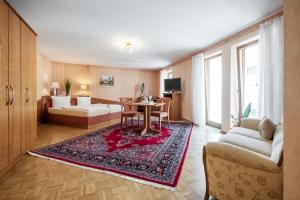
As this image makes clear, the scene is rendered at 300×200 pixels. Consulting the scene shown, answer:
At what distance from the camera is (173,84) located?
6395 millimetres

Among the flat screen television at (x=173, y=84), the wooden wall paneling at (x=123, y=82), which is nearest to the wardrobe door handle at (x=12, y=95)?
the flat screen television at (x=173, y=84)

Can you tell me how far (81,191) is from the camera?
1.65 m

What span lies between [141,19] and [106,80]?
534cm

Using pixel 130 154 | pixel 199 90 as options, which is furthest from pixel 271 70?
pixel 130 154

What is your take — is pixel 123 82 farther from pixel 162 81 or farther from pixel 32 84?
pixel 32 84

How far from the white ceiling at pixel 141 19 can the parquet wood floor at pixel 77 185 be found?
2435 mm

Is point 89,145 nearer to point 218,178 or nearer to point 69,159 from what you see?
point 69,159

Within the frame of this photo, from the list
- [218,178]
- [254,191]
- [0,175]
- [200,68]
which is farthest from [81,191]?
[200,68]

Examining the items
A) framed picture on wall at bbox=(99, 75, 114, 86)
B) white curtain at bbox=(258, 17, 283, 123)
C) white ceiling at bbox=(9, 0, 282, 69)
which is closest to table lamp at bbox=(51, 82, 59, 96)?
framed picture on wall at bbox=(99, 75, 114, 86)

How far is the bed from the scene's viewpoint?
4.62 m

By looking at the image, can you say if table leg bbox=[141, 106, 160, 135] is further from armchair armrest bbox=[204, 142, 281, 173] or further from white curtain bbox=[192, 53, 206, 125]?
armchair armrest bbox=[204, 142, 281, 173]

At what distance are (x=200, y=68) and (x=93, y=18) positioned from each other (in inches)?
133

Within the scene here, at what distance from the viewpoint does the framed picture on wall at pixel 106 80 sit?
775 cm

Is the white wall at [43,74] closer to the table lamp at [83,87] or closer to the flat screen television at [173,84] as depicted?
the table lamp at [83,87]
